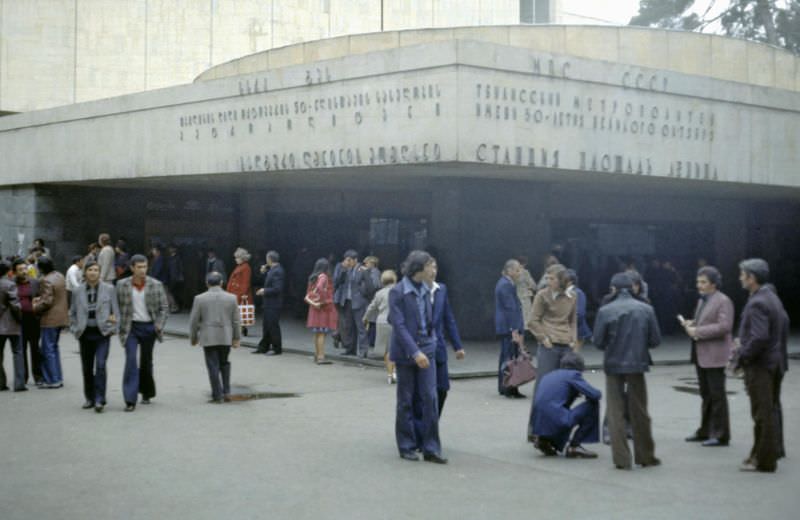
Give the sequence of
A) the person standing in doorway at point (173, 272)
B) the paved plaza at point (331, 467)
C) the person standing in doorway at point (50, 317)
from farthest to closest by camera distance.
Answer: the person standing in doorway at point (173, 272)
the person standing in doorway at point (50, 317)
the paved plaza at point (331, 467)

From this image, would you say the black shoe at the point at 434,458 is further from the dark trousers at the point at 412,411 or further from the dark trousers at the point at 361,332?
the dark trousers at the point at 361,332

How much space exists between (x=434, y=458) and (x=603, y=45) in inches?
498

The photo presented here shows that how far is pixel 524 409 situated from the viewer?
11859mm

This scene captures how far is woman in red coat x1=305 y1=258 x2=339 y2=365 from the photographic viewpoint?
16.2 metres

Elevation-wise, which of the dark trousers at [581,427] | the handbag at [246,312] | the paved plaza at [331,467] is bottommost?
the paved plaza at [331,467]

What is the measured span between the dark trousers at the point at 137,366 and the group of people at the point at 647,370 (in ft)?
15.3

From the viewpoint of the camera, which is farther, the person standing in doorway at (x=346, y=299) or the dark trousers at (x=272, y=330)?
the dark trousers at (x=272, y=330)

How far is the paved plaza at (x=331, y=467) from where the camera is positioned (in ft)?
23.5

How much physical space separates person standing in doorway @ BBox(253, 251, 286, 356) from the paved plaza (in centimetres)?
403

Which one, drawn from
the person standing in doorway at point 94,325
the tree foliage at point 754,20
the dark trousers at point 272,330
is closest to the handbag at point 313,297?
the dark trousers at point 272,330

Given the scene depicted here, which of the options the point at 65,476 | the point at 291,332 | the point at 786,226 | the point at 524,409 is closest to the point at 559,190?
the point at 291,332

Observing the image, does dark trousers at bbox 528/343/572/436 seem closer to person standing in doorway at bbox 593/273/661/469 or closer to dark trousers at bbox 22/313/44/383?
person standing in doorway at bbox 593/273/661/469

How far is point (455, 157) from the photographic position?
50.0ft

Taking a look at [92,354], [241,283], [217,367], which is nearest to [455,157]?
[217,367]
